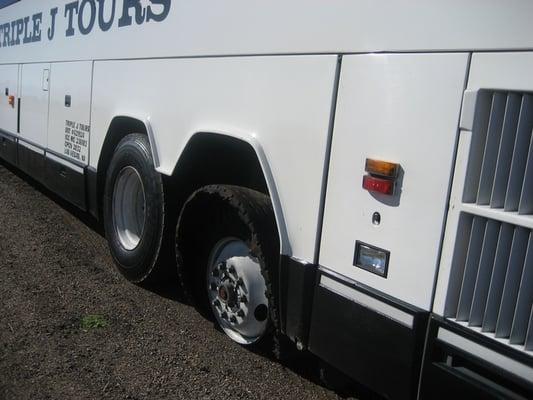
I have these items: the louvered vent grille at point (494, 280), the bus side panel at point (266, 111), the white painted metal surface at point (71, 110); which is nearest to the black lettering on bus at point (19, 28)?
the white painted metal surface at point (71, 110)

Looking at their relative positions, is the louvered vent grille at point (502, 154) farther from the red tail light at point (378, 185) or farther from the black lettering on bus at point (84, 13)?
the black lettering on bus at point (84, 13)

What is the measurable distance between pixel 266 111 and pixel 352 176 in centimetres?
66

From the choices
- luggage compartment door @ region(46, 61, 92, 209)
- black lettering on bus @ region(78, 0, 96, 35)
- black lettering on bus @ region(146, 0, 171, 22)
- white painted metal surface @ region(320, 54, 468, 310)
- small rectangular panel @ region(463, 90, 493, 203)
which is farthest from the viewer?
luggage compartment door @ region(46, 61, 92, 209)

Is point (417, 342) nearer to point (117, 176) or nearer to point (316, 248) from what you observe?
point (316, 248)

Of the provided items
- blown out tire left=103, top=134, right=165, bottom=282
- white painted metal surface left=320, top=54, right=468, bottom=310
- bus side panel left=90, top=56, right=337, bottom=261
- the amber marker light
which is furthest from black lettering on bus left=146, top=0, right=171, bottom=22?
the amber marker light

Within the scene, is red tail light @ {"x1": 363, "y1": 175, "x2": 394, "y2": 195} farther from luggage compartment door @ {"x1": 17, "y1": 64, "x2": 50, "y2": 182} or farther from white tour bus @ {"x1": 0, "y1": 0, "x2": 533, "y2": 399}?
luggage compartment door @ {"x1": 17, "y1": 64, "x2": 50, "y2": 182}

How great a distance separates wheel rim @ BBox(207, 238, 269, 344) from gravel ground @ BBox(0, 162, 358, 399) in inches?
6.9

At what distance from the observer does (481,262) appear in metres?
2.04

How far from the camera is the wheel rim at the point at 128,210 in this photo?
4.61 meters

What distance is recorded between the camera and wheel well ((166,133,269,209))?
337cm

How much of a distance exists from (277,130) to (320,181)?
1.25 feet

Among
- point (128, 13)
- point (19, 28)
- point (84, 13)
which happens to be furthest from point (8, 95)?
point (128, 13)

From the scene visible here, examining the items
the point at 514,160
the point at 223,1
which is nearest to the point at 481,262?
the point at 514,160

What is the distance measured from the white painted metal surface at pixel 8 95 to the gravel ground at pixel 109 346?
3084mm
